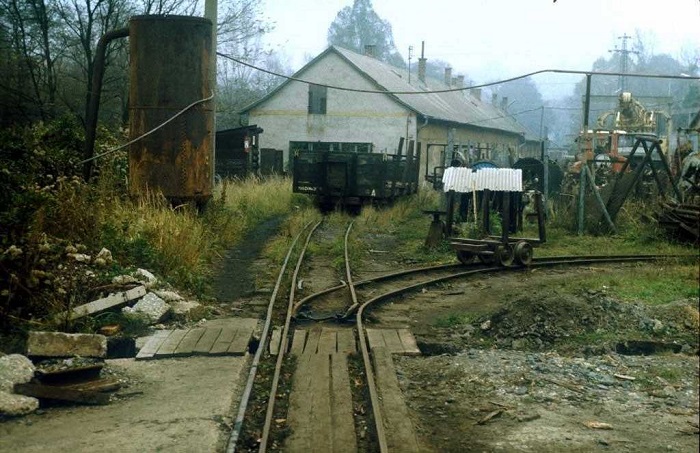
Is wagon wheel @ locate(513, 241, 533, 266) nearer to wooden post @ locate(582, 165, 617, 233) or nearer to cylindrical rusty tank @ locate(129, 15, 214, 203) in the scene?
wooden post @ locate(582, 165, 617, 233)

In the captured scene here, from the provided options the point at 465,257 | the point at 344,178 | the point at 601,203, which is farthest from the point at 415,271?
the point at 344,178

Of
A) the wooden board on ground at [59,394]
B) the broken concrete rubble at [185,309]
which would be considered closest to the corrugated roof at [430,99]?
the broken concrete rubble at [185,309]

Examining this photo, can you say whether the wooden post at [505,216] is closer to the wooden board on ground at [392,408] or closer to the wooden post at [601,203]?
the wooden post at [601,203]

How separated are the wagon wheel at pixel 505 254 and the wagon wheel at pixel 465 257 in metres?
0.58

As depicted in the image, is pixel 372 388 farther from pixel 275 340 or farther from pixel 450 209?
pixel 450 209

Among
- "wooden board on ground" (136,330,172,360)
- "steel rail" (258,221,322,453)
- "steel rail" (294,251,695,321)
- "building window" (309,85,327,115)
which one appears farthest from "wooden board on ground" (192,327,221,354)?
"building window" (309,85,327,115)

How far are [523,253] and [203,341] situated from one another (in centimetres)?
708

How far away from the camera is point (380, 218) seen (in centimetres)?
2102

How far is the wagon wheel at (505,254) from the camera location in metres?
13.3

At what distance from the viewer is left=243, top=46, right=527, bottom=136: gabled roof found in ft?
126

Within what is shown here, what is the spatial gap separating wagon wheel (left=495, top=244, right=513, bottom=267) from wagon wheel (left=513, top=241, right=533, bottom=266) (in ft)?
0.37

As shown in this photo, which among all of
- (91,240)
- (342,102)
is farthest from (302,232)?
(342,102)

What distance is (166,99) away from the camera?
13.1m

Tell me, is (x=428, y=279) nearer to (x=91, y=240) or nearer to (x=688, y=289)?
(x=688, y=289)
